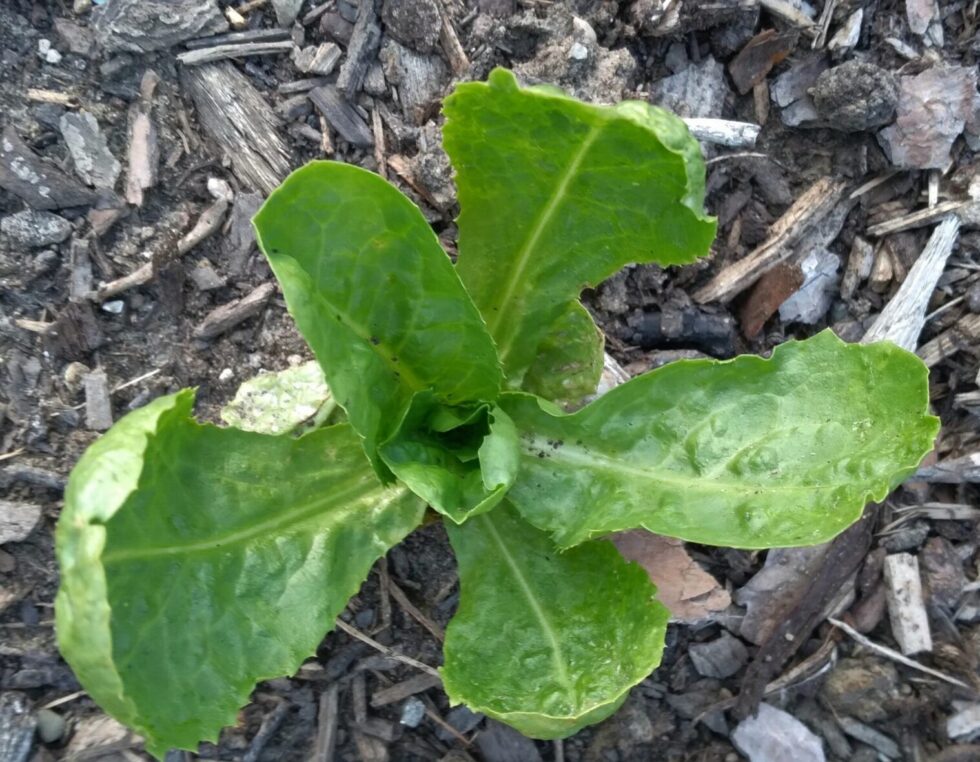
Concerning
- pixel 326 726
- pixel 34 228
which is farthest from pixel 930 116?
pixel 34 228

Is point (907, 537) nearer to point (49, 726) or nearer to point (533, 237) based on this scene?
point (533, 237)

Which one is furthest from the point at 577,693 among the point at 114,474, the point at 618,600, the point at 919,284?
the point at 919,284

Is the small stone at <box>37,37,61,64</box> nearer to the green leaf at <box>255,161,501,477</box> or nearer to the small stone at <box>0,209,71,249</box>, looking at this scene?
the small stone at <box>0,209,71,249</box>

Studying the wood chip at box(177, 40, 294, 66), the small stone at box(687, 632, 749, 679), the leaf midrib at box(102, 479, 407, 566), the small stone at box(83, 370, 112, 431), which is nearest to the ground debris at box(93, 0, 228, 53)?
the wood chip at box(177, 40, 294, 66)

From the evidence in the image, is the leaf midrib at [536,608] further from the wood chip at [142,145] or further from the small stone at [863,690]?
the wood chip at [142,145]

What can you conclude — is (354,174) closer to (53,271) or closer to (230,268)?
(230,268)

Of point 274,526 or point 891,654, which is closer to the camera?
point 274,526

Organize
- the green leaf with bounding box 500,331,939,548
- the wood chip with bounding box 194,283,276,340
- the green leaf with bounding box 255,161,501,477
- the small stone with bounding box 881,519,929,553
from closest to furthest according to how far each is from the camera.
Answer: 1. the green leaf with bounding box 255,161,501,477
2. the green leaf with bounding box 500,331,939,548
3. the wood chip with bounding box 194,283,276,340
4. the small stone with bounding box 881,519,929,553
